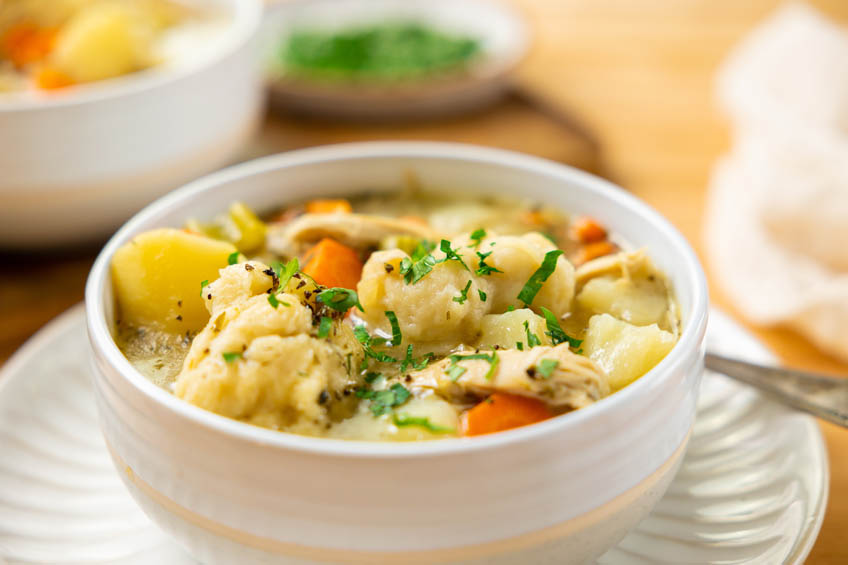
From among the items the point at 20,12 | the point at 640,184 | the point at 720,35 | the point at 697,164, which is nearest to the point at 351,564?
the point at 640,184

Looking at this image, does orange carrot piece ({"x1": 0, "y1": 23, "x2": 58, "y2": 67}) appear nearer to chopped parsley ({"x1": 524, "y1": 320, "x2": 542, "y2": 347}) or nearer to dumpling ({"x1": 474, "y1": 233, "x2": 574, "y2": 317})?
dumpling ({"x1": 474, "y1": 233, "x2": 574, "y2": 317})

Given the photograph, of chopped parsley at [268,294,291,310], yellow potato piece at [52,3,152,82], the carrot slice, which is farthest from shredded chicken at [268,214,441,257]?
yellow potato piece at [52,3,152,82]

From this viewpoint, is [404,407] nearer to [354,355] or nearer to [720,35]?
[354,355]

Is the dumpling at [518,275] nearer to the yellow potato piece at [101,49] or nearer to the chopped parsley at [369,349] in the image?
the chopped parsley at [369,349]

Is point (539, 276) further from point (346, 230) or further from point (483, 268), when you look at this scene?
point (346, 230)

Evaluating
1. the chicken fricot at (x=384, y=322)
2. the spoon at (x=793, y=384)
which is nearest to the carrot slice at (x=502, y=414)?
the chicken fricot at (x=384, y=322)
